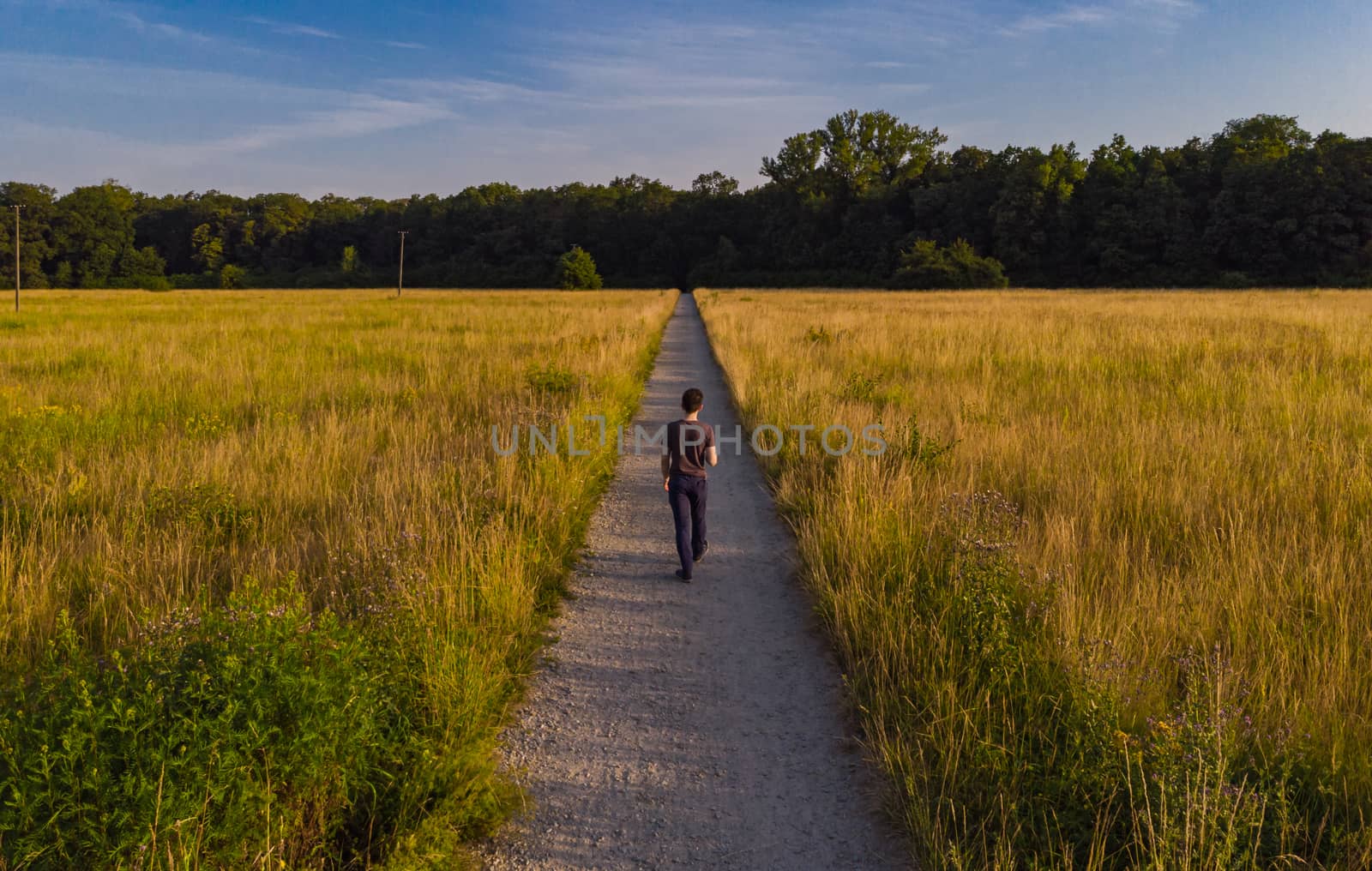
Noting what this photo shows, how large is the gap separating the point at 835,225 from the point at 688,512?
321 feet

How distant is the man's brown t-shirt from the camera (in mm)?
5152

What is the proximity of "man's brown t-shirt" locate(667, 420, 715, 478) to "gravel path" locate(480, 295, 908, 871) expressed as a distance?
2.47ft

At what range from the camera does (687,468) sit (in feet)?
17.0

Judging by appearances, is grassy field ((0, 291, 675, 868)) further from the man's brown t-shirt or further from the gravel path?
the man's brown t-shirt

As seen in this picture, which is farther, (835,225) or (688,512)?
(835,225)

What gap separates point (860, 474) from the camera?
19.5 feet

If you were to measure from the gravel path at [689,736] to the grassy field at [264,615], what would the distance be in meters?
0.26

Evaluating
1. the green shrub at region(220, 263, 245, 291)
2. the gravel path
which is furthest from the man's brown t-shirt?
the green shrub at region(220, 263, 245, 291)

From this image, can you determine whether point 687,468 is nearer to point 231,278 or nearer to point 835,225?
point 835,225

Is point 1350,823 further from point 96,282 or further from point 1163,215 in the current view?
point 96,282

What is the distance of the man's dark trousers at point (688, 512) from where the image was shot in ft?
16.7

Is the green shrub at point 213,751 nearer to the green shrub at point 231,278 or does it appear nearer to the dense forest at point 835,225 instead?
the dense forest at point 835,225

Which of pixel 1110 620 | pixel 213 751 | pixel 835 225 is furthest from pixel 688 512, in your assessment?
pixel 835 225

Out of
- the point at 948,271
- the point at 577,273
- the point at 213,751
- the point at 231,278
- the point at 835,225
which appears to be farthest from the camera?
the point at 835,225
